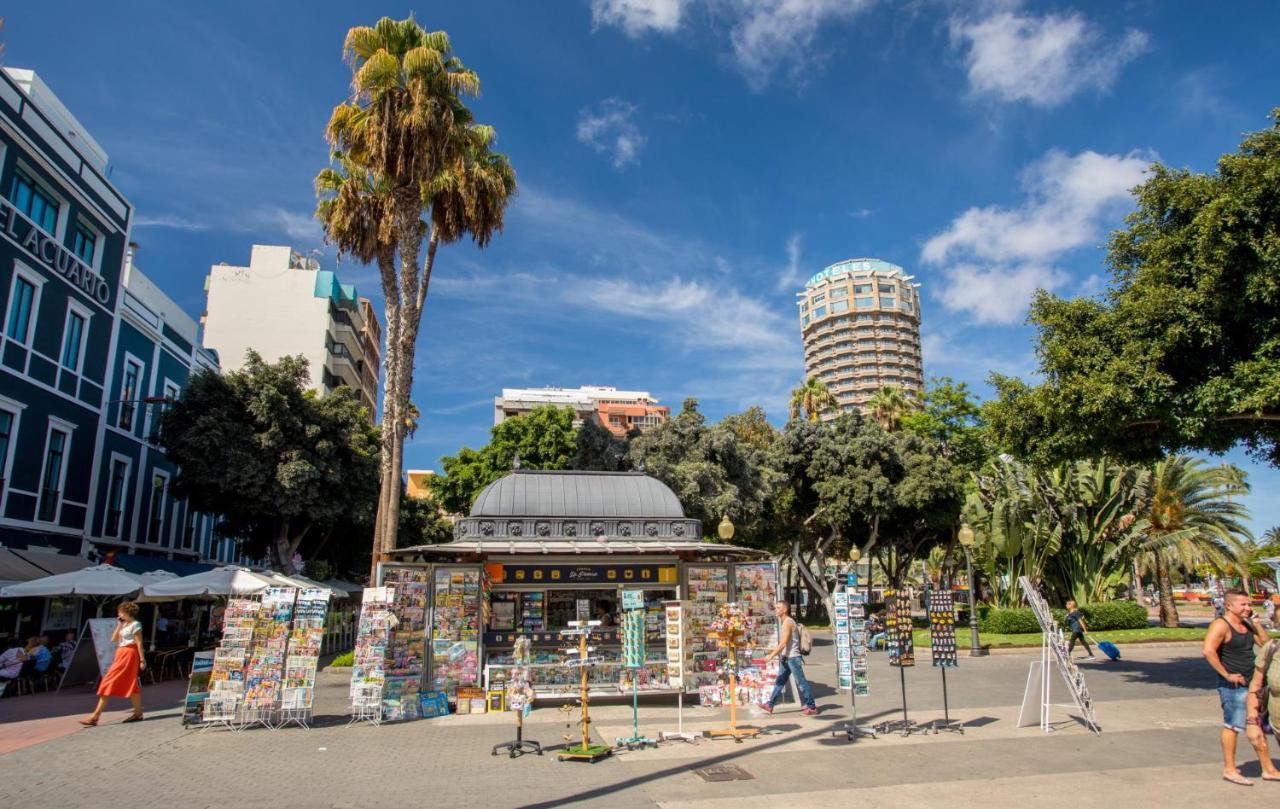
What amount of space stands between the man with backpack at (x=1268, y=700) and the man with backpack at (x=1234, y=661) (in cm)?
2

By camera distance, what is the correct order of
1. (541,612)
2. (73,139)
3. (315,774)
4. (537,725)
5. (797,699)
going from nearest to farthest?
(315,774)
(537,725)
(797,699)
(541,612)
(73,139)

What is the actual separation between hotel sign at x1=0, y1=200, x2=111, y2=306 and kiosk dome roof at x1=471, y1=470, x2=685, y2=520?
13.8 m

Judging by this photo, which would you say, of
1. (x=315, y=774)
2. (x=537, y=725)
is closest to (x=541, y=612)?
(x=537, y=725)

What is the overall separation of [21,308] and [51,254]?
1.80 meters

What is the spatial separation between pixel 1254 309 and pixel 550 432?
1037 inches

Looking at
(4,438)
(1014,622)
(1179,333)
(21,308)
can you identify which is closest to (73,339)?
(21,308)

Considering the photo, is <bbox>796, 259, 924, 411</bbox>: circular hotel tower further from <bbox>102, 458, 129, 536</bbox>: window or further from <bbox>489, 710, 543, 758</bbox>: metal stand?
<bbox>489, 710, 543, 758</bbox>: metal stand

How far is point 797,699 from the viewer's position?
1280cm

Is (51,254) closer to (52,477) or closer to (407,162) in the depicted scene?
(52,477)

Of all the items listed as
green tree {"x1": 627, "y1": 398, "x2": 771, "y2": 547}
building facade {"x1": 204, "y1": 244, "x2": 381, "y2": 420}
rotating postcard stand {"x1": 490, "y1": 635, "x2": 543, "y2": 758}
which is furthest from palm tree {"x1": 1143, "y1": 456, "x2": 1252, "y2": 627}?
building facade {"x1": 204, "y1": 244, "x2": 381, "y2": 420}

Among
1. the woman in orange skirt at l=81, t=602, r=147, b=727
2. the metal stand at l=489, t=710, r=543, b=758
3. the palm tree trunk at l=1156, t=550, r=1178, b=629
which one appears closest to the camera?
the metal stand at l=489, t=710, r=543, b=758

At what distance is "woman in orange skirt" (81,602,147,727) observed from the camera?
1111 cm

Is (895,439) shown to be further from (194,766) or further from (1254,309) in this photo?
(194,766)

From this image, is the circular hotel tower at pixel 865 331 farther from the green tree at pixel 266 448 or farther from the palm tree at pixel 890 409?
the green tree at pixel 266 448
